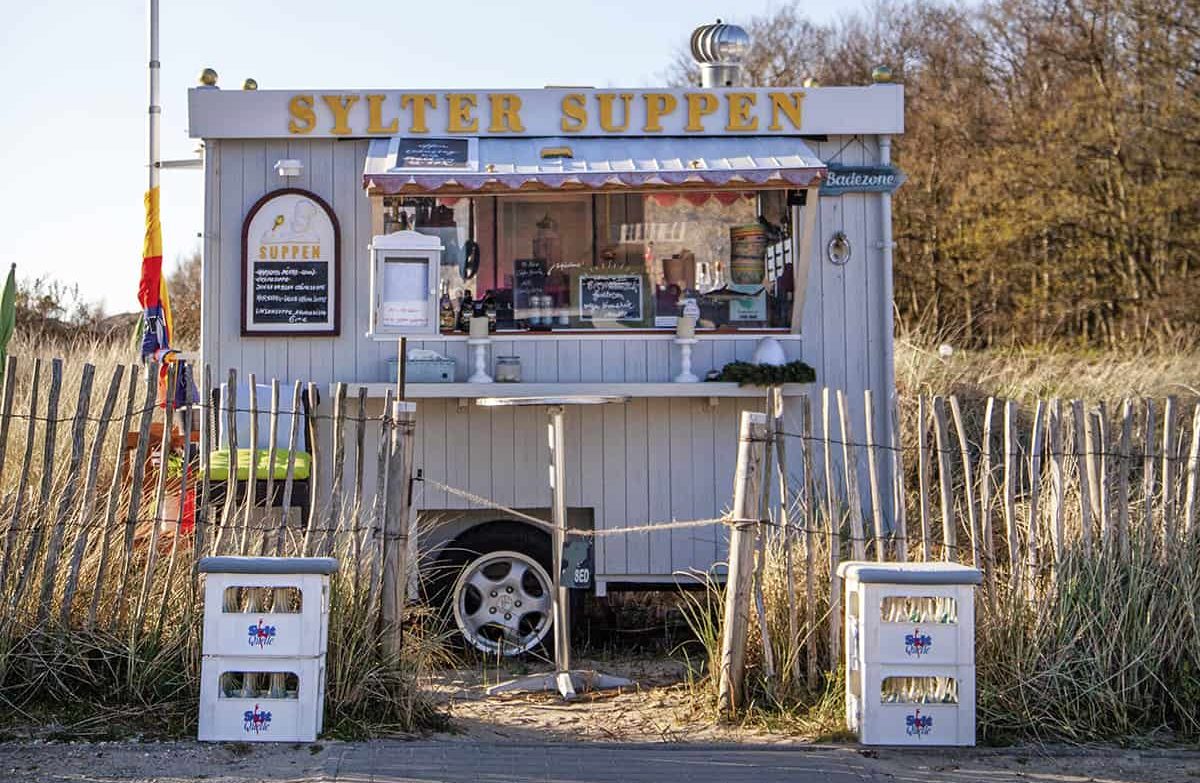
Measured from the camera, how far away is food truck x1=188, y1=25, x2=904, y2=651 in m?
8.88

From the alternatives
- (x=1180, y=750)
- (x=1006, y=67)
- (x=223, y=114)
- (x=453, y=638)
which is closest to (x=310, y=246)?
(x=223, y=114)

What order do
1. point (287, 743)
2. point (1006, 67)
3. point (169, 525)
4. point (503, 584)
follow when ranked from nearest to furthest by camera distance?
1. point (287, 743)
2. point (169, 525)
3. point (503, 584)
4. point (1006, 67)

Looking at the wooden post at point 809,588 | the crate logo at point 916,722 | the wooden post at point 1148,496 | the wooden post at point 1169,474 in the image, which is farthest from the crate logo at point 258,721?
the wooden post at point 1169,474

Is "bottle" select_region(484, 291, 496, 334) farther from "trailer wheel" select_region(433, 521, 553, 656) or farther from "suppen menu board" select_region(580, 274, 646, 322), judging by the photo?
"trailer wheel" select_region(433, 521, 553, 656)

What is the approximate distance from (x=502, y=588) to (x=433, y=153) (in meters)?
2.73

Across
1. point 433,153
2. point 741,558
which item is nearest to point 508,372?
point 433,153

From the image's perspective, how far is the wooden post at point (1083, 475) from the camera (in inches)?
267

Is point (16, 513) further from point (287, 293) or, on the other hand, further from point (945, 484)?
point (945, 484)

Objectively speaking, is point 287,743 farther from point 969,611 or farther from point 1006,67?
point 1006,67

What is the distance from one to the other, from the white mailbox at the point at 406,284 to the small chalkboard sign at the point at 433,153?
45 cm

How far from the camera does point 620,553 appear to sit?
891cm

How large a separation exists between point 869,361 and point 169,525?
4.45 m

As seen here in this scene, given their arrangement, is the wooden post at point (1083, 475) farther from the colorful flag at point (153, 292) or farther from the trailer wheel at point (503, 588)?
the colorful flag at point (153, 292)

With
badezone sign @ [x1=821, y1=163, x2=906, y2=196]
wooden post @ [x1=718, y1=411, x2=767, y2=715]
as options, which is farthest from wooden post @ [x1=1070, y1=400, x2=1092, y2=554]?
badezone sign @ [x1=821, y1=163, x2=906, y2=196]
